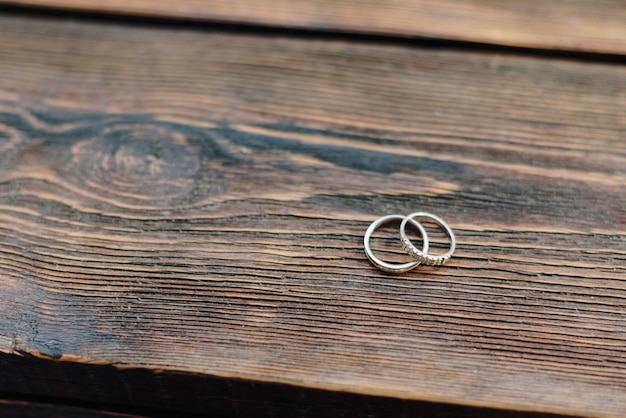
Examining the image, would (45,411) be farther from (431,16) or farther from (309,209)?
(431,16)

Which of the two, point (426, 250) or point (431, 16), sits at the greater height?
point (431, 16)

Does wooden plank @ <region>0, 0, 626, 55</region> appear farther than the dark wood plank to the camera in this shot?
Yes

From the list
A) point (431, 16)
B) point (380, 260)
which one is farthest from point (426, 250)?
point (431, 16)

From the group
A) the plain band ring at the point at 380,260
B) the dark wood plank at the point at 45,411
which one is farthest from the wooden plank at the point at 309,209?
the dark wood plank at the point at 45,411

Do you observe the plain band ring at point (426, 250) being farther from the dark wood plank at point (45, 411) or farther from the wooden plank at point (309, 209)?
the dark wood plank at point (45, 411)

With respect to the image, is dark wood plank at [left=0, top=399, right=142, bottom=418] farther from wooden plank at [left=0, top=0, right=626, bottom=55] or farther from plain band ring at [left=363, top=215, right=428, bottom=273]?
wooden plank at [left=0, top=0, right=626, bottom=55]

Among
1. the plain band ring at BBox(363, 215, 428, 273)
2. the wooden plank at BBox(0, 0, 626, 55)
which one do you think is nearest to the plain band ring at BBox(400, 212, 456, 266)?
the plain band ring at BBox(363, 215, 428, 273)
